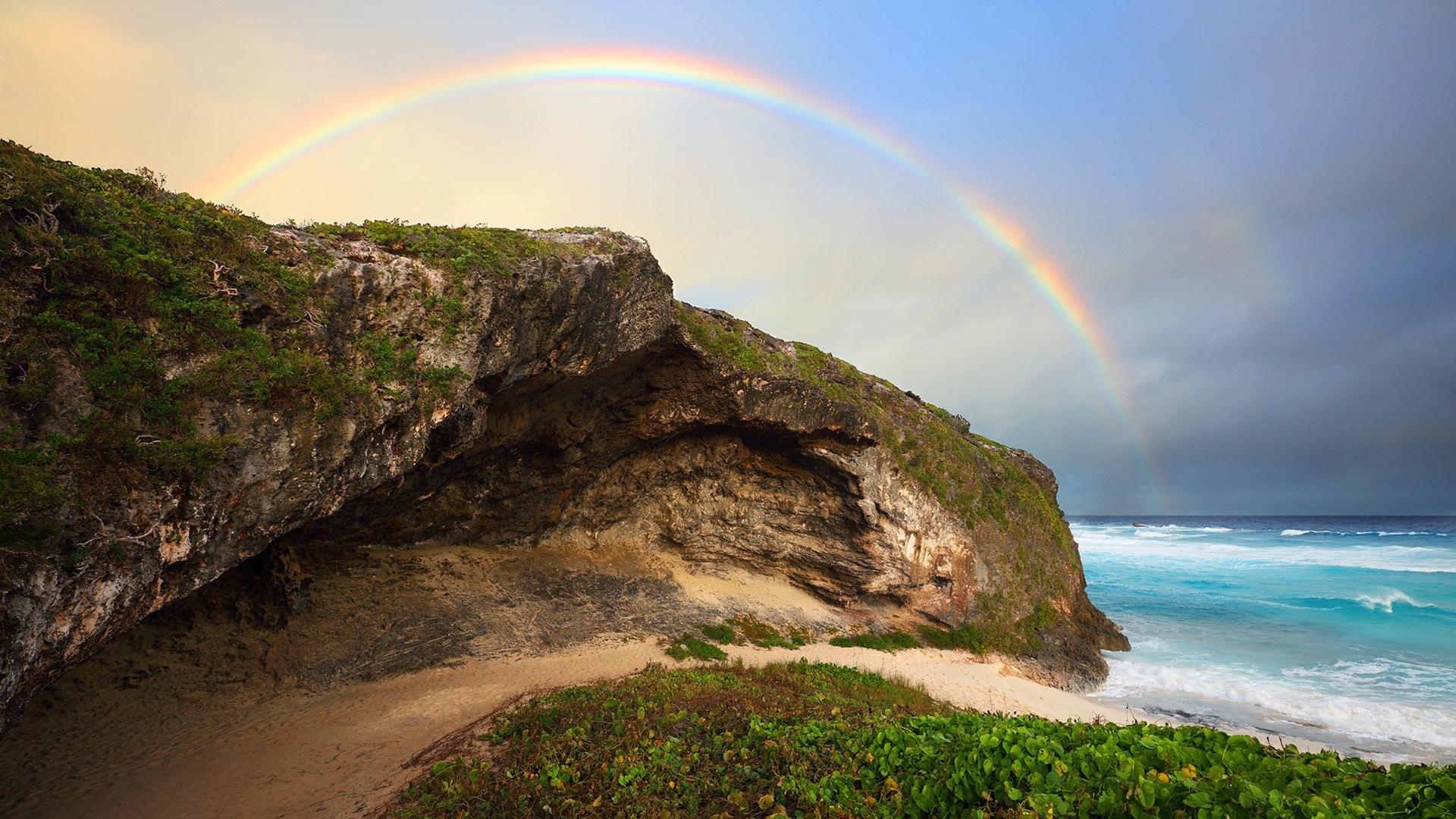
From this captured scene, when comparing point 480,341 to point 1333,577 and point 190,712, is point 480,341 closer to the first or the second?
point 190,712

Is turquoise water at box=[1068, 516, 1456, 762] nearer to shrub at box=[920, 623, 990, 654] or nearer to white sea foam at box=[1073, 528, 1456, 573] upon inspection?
white sea foam at box=[1073, 528, 1456, 573]

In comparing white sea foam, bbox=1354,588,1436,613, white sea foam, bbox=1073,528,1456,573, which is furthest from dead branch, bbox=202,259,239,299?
white sea foam, bbox=1073,528,1456,573

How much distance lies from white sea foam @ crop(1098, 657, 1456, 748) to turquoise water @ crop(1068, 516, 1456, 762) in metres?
0.05

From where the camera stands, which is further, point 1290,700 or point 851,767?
point 1290,700

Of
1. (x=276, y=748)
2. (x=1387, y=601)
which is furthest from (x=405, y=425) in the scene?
(x=1387, y=601)

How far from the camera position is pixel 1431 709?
17.9 metres

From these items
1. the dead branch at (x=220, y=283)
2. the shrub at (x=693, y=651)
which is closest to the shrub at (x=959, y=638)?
the shrub at (x=693, y=651)

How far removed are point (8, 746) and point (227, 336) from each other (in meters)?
8.20

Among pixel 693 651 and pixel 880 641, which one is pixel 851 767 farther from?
pixel 880 641

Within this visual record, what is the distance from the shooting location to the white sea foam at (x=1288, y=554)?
52281mm

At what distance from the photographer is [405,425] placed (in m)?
11.3

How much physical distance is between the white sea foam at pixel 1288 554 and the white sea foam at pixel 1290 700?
146 feet

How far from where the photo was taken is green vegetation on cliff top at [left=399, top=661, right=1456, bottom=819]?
3771 millimetres

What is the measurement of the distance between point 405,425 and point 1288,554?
8309 cm
